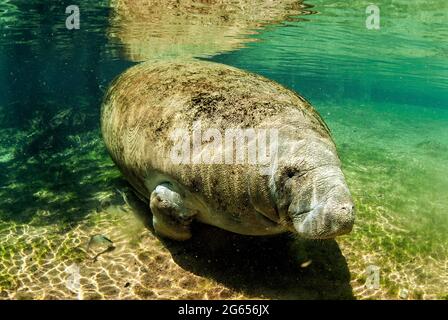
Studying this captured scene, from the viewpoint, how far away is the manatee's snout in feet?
11.3

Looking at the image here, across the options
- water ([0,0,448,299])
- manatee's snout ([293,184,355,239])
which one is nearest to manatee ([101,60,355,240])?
manatee's snout ([293,184,355,239])

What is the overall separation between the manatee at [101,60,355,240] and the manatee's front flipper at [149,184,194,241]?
1cm

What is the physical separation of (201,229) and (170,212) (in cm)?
86

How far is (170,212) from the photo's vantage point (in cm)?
490

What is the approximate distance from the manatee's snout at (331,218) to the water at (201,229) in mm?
1331

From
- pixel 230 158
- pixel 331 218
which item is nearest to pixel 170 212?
pixel 230 158

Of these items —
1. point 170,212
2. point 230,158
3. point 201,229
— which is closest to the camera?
point 230,158

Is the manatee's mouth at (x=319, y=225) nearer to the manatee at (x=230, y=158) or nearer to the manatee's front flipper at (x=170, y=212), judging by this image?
the manatee at (x=230, y=158)

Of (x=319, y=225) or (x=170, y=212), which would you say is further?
(x=170, y=212)

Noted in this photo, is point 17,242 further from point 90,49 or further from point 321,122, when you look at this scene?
point 90,49

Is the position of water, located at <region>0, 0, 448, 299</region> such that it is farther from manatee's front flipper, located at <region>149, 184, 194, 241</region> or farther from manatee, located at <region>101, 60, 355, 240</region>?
manatee, located at <region>101, 60, 355, 240</region>

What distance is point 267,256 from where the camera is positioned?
16.9 feet

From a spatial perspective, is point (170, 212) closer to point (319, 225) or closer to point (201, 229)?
point (201, 229)

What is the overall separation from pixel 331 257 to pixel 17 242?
16.0 feet
